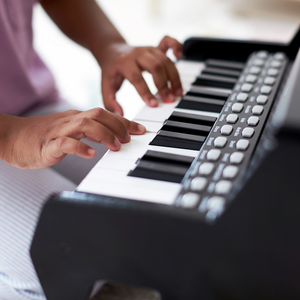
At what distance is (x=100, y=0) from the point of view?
443 centimetres

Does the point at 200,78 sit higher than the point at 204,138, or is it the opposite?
the point at 200,78

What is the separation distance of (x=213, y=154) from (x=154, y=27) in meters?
3.50

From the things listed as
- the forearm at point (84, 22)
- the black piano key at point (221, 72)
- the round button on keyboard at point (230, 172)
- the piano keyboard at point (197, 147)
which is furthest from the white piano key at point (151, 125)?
the forearm at point (84, 22)

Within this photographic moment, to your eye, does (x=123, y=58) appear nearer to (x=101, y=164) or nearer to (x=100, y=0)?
(x=101, y=164)

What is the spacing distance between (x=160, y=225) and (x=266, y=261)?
13 cm

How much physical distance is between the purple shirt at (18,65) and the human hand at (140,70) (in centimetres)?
22

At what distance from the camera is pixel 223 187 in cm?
45

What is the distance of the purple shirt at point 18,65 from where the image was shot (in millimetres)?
941

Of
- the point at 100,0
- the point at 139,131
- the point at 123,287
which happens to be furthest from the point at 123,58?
the point at 100,0

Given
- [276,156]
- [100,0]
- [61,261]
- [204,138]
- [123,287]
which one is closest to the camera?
[276,156]

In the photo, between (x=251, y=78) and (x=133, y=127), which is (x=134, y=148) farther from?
(x=251, y=78)

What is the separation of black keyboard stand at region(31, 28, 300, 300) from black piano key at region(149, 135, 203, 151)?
174 millimetres

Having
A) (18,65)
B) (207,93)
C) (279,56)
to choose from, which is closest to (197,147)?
(207,93)

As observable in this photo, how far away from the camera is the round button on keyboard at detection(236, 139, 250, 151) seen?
54cm
